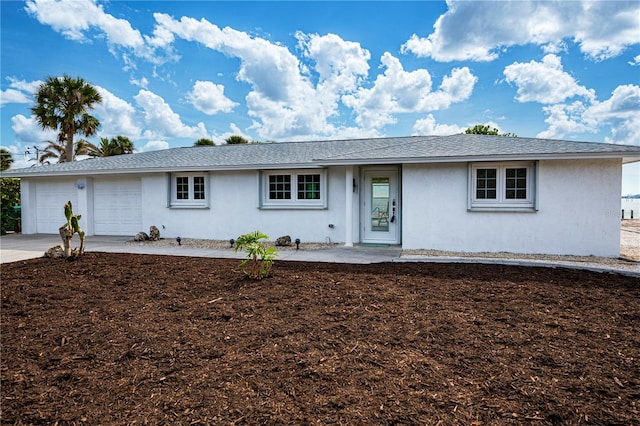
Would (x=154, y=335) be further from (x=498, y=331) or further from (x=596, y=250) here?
(x=596, y=250)

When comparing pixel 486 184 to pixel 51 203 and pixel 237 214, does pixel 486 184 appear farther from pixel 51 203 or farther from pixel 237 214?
pixel 51 203

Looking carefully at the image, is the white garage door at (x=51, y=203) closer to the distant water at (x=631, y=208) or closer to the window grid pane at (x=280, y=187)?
the window grid pane at (x=280, y=187)

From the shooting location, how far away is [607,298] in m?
4.91

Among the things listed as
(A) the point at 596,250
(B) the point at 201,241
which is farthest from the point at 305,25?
(A) the point at 596,250

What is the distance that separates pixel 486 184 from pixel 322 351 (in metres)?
7.62

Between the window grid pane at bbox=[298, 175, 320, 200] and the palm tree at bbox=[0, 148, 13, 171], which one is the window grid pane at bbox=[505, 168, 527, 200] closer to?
the window grid pane at bbox=[298, 175, 320, 200]

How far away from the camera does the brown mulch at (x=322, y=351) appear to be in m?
2.41

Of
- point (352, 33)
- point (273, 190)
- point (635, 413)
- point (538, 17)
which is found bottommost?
point (635, 413)

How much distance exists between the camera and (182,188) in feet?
39.9

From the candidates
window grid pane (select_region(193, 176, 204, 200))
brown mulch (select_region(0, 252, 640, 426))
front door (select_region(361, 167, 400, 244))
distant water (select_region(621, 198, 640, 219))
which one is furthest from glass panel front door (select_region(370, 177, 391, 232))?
distant water (select_region(621, 198, 640, 219))

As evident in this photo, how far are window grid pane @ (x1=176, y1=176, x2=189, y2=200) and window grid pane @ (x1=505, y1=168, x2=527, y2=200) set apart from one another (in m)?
10.2

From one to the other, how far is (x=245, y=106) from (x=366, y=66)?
7422 mm

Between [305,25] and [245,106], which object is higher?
[305,25]

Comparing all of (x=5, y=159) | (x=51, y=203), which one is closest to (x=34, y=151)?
(x=5, y=159)
